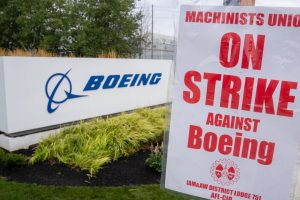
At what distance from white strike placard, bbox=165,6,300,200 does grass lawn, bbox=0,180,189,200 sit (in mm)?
1907

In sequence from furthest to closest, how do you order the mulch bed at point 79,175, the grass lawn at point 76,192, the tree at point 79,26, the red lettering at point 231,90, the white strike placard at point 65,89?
the tree at point 79,26 → the white strike placard at point 65,89 → the mulch bed at point 79,175 → the grass lawn at point 76,192 → the red lettering at point 231,90

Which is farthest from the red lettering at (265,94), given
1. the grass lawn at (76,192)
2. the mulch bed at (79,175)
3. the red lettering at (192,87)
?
the mulch bed at (79,175)

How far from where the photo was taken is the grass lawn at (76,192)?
409cm

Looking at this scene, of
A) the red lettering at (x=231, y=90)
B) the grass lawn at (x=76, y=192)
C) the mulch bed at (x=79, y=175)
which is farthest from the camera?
the mulch bed at (x=79, y=175)

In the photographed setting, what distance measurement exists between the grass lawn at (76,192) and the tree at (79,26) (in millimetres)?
7628

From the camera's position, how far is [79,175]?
15.7 ft

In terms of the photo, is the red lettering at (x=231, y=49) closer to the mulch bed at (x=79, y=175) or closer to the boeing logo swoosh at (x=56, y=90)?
the mulch bed at (x=79, y=175)

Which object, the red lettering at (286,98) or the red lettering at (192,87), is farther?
the red lettering at (192,87)

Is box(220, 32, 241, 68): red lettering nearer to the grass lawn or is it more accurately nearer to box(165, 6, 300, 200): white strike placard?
box(165, 6, 300, 200): white strike placard

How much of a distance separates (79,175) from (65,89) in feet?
7.56

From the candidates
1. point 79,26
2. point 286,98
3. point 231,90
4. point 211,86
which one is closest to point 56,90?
point 211,86

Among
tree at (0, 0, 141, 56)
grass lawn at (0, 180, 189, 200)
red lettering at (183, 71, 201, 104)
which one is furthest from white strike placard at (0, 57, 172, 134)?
tree at (0, 0, 141, 56)

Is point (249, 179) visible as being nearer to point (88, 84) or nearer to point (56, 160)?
point (56, 160)

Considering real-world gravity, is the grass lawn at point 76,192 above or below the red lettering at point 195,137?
below
